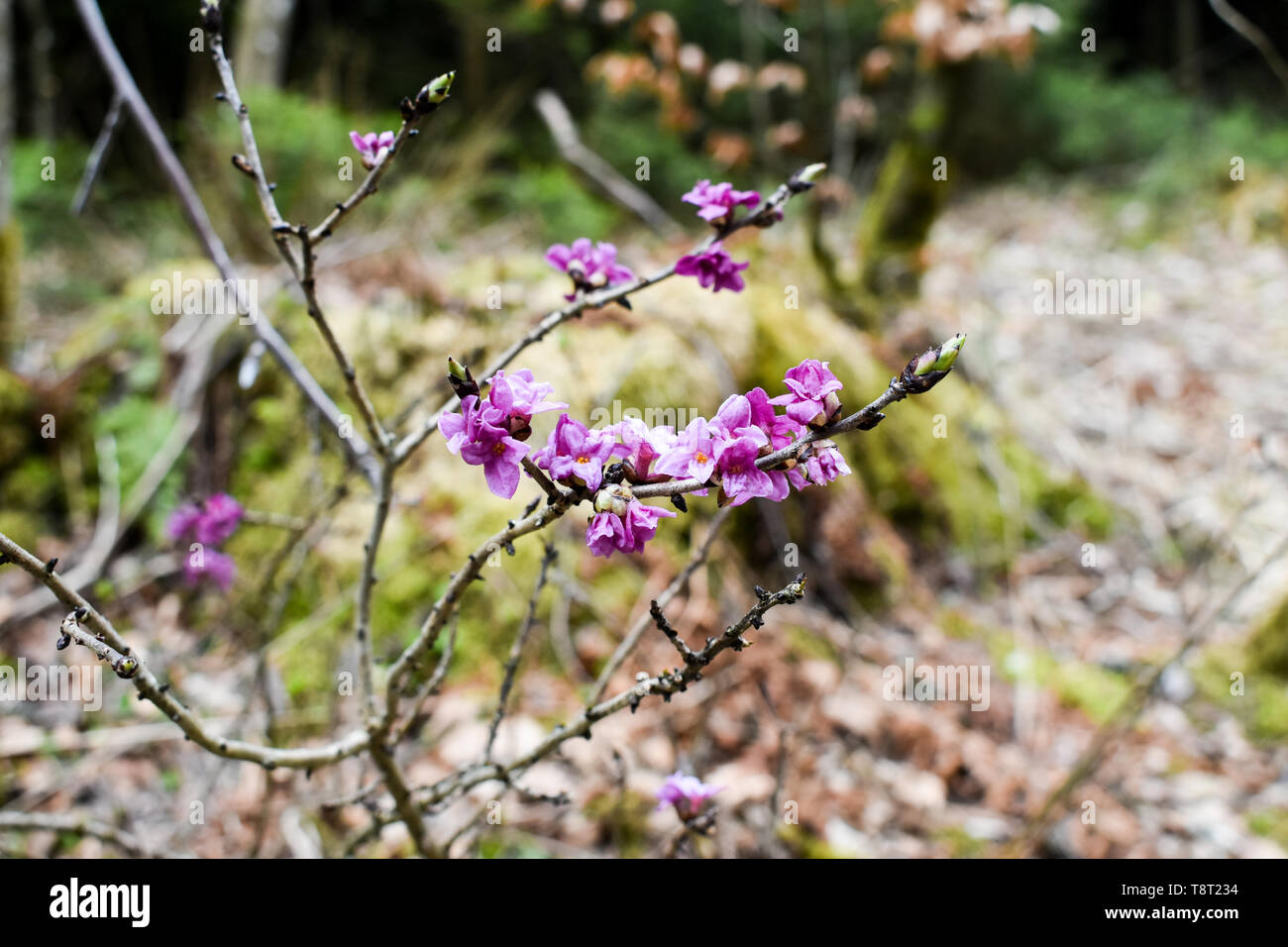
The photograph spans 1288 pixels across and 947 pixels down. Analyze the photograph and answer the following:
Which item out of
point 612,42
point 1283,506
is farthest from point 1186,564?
point 612,42

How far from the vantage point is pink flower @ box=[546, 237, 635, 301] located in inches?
47.6

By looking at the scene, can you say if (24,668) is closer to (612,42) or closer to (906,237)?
(906,237)

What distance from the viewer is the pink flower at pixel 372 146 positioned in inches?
41.4

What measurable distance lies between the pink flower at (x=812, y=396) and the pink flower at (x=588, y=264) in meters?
0.47

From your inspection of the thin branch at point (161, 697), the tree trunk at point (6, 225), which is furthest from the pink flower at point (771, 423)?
the tree trunk at point (6, 225)

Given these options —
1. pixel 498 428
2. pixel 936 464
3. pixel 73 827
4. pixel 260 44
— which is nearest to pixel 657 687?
pixel 498 428

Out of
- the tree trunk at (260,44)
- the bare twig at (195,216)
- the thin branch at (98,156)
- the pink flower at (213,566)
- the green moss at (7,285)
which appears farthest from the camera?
the tree trunk at (260,44)

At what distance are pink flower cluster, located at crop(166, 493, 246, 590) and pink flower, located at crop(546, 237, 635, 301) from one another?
1.03 metres

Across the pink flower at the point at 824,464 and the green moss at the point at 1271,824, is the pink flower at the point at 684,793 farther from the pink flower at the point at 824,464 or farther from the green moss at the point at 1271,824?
the green moss at the point at 1271,824

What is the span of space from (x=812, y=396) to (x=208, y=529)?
1.55 m

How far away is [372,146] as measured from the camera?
1.11m

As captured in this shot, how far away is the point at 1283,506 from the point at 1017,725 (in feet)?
8.13

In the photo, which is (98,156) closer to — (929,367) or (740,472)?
(740,472)

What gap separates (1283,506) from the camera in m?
4.03
